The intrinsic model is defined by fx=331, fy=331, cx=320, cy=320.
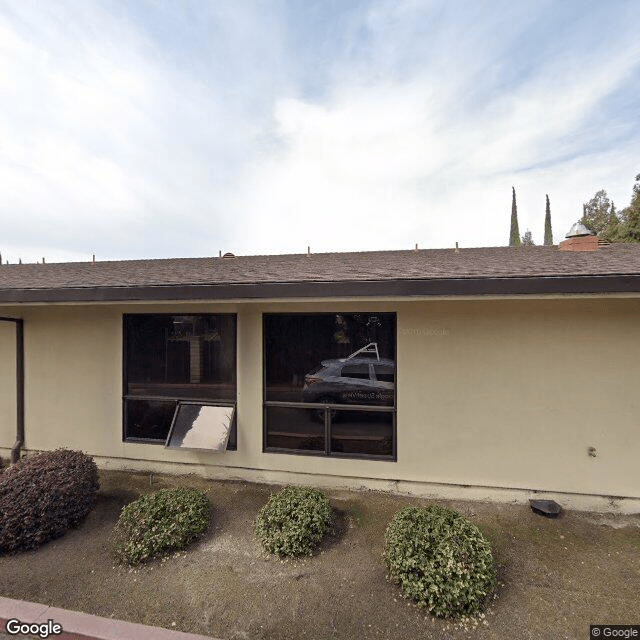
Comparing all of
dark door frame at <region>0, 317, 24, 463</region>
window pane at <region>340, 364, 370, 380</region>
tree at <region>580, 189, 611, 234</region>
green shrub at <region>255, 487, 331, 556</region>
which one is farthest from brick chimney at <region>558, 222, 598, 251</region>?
tree at <region>580, 189, 611, 234</region>

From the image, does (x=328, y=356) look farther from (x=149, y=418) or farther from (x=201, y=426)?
(x=149, y=418)

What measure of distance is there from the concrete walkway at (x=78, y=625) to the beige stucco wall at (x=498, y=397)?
2.36m

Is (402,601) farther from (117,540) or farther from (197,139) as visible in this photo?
(197,139)

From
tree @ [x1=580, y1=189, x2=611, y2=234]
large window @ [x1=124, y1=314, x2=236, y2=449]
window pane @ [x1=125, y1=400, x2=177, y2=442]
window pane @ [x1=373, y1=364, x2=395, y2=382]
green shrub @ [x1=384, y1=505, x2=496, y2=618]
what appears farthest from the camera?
tree @ [x1=580, y1=189, x2=611, y2=234]

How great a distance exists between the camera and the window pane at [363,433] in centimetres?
471

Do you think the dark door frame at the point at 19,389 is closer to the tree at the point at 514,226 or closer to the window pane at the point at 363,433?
the window pane at the point at 363,433

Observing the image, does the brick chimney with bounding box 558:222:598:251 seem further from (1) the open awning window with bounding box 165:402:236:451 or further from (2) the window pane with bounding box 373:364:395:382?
(1) the open awning window with bounding box 165:402:236:451

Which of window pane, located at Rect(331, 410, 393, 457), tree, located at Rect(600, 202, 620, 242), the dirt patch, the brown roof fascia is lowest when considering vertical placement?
the dirt patch

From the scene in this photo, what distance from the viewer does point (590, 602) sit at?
2.85 meters

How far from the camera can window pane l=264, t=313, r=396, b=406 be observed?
4.70 m

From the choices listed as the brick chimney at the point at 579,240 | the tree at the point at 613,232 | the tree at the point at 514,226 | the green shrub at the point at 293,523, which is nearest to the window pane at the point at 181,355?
the green shrub at the point at 293,523

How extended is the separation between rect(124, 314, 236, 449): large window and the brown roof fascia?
0.83 metres

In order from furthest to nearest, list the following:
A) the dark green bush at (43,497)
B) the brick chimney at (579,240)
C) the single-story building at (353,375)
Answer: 1. the brick chimney at (579,240)
2. the single-story building at (353,375)
3. the dark green bush at (43,497)

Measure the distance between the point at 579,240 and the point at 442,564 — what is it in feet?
20.3
